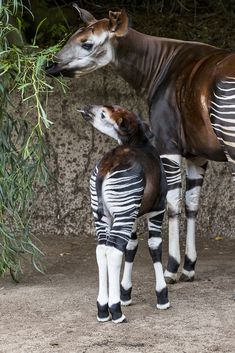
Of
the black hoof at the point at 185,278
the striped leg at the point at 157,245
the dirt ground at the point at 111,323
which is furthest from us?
the black hoof at the point at 185,278

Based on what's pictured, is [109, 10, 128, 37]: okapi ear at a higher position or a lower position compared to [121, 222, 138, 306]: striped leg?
higher

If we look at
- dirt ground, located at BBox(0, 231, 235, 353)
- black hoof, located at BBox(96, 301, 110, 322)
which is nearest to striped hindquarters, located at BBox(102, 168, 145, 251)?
black hoof, located at BBox(96, 301, 110, 322)

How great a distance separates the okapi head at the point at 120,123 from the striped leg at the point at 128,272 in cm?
57

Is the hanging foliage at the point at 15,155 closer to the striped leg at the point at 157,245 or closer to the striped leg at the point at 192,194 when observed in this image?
the striped leg at the point at 157,245

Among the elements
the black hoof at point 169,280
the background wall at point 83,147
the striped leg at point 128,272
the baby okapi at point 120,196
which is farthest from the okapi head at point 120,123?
the background wall at point 83,147

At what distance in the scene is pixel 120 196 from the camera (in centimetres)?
495

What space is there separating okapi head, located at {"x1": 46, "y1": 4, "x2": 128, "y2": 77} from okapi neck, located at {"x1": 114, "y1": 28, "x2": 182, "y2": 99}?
14 cm

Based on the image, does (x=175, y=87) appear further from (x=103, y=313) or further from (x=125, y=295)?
(x=103, y=313)

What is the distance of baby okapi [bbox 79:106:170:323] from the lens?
4957mm

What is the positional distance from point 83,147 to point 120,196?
9.21ft

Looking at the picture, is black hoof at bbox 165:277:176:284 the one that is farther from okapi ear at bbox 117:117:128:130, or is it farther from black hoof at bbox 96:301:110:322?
okapi ear at bbox 117:117:128:130

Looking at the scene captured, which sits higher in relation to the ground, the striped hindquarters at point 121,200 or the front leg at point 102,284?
the striped hindquarters at point 121,200

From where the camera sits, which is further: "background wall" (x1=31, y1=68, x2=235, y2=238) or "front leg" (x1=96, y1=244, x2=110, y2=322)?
"background wall" (x1=31, y1=68, x2=235, y2=238)

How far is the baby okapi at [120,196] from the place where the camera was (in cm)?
496
